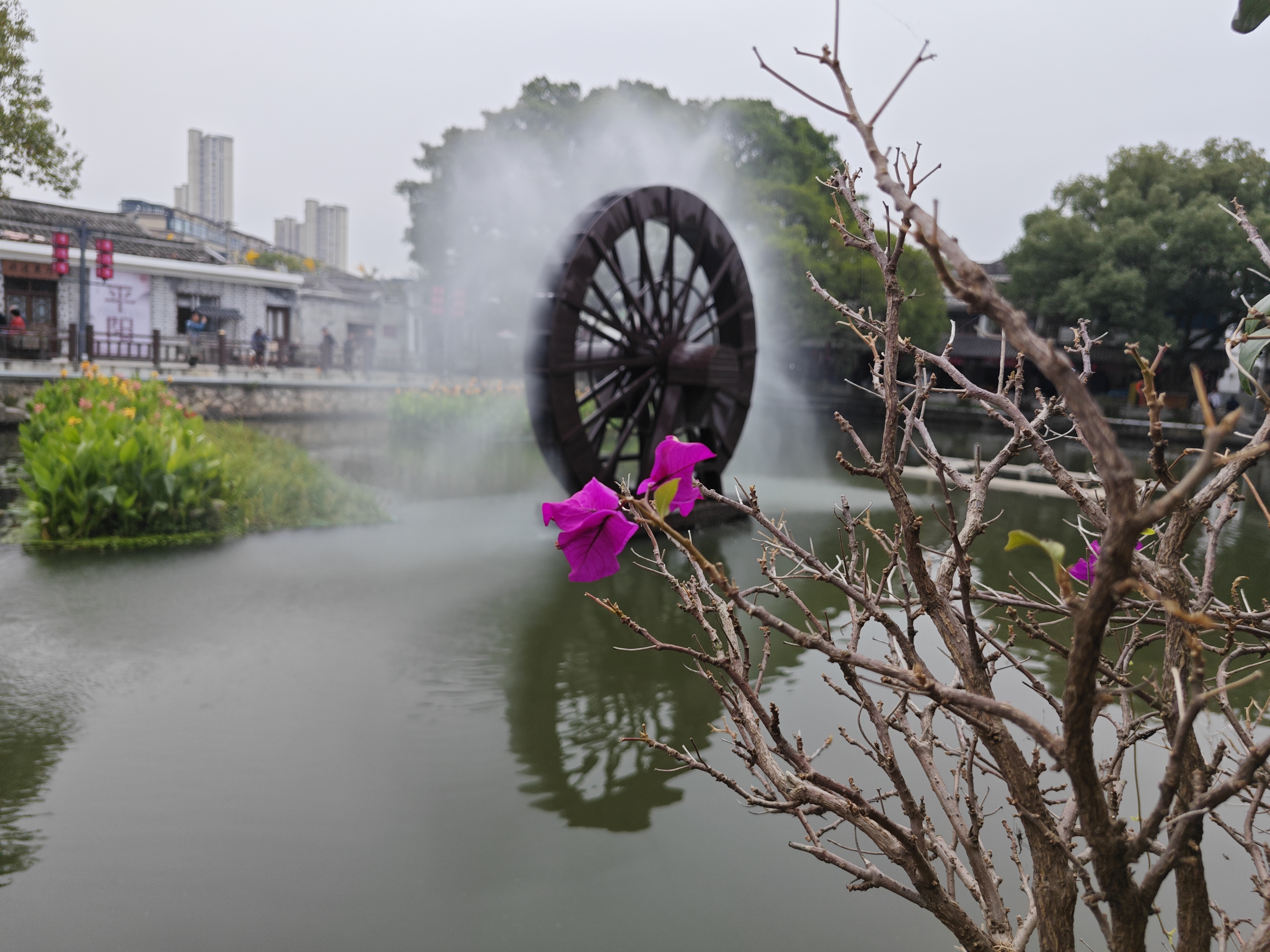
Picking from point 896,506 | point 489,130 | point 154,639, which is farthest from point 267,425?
point 896,506

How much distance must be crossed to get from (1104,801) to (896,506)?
1.14 feet

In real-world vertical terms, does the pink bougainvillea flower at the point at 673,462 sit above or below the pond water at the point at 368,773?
above

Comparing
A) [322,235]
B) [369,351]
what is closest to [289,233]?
[322,235]

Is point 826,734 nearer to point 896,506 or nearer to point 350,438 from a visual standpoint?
point 896,506

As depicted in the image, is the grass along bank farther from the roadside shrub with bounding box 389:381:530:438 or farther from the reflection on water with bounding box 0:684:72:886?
the roadside shrub with bounding box 389:381:530:438

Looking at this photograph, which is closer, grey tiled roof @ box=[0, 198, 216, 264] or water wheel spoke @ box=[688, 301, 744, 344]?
water wheel spoke @ box=[688, 301, 744, 344]

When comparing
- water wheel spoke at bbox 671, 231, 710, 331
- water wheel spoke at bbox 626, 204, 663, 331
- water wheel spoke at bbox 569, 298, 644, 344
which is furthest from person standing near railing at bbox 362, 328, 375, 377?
water wheel spoke at bbox 569, 298, 644, 344

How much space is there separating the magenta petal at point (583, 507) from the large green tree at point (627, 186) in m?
14.4

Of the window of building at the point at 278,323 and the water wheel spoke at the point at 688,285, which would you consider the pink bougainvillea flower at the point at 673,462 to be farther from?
the window of building at the point at 278,323

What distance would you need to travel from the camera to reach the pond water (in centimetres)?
Answer: 208

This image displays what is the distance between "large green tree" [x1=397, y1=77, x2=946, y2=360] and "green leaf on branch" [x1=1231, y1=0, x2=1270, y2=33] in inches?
562

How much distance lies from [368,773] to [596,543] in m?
2.23

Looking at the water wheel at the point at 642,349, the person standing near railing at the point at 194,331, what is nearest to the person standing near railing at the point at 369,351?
the person standing near railing at the point at 194,331

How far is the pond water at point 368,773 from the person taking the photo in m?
2.08
